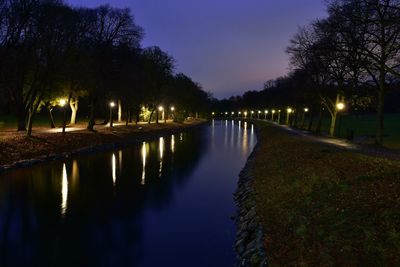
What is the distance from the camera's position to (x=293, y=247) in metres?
11.5

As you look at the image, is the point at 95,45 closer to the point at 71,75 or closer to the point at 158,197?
the point at 71,75

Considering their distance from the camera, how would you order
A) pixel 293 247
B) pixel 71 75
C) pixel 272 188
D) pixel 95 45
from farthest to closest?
pixel 95 45 < pixel 71 75 < pixel 272 188 < pixel 293 247

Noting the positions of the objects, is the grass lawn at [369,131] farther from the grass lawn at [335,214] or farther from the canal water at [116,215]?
the grass lawn at [335,214]

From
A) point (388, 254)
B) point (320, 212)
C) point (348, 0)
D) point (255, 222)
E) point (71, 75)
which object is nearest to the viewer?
point (388, 254)

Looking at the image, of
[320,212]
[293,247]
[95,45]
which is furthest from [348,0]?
[95,45]

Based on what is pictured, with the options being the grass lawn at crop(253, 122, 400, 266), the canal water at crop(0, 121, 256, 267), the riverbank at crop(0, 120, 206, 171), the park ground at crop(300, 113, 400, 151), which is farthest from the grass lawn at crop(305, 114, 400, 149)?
the riverbank at crop(0, 120, 206, 171)

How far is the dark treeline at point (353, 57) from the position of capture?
19.7 metres

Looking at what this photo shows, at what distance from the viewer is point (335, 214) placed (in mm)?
12711

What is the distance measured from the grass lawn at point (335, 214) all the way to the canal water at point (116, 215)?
2454 mm

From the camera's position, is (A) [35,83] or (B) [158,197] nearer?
(B) [158,197]

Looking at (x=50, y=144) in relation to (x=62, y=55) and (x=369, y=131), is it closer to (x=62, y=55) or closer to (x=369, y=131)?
(x=62, y=55)

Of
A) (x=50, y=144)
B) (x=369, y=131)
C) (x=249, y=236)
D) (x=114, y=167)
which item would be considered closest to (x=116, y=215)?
(x=249, y=236)

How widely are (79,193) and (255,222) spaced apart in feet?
41.4

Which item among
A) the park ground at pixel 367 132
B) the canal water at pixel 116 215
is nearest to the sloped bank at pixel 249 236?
the canal water at pixel 116 215
